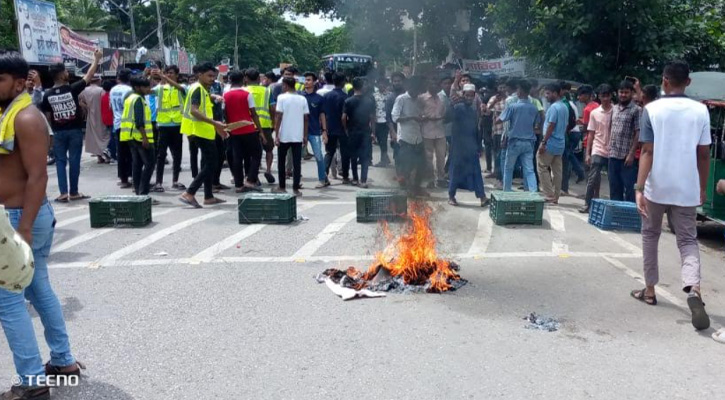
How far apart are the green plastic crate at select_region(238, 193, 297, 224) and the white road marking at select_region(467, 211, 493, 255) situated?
2.52 m

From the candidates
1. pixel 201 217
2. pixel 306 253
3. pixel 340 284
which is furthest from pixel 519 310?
pixel 201 217

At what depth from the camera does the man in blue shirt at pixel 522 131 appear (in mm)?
9203

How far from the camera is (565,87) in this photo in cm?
1014

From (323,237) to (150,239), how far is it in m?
2.10

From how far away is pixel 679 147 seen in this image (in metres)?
4.86

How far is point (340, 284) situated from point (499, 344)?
1711 mm

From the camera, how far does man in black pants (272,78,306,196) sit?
384 inches

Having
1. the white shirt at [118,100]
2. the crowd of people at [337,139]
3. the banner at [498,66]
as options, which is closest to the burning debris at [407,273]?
the crowd of people at [337,139]

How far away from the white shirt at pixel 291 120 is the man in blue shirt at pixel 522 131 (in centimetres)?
322

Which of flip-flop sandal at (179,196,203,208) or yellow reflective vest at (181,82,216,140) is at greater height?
yellow reflective vest at (181,82,216,140)

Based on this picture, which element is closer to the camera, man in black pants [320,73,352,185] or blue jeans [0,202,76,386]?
blue jeans [0,202,76,386]

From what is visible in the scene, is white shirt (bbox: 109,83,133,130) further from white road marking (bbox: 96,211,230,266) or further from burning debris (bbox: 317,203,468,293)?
Answer: burning debris (bbox: 317,203,468,293)

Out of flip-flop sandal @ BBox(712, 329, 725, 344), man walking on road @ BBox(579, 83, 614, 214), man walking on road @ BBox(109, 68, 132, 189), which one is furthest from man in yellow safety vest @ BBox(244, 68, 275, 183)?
flip-flop sandal @ BBox(712, 329, 725, 344)

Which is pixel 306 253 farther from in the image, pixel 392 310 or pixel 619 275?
pixel 619 275
